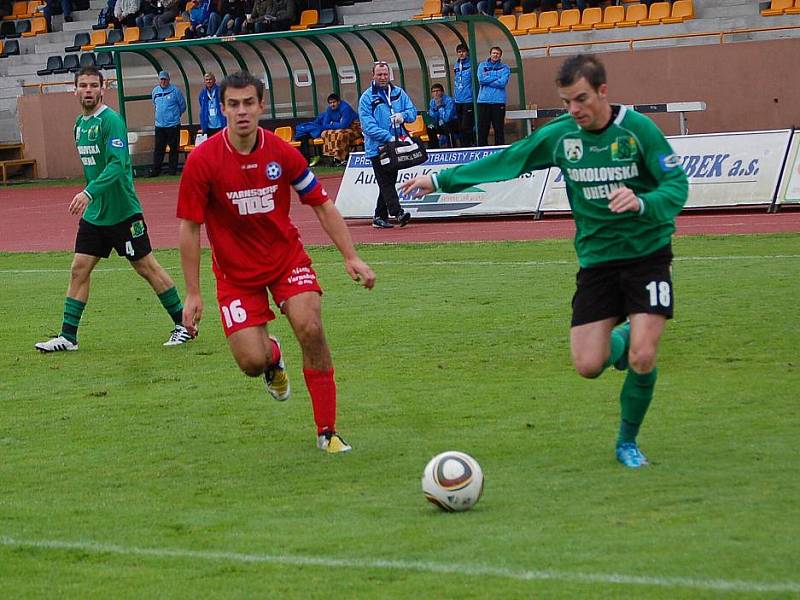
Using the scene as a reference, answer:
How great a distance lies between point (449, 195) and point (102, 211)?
8.98 metres

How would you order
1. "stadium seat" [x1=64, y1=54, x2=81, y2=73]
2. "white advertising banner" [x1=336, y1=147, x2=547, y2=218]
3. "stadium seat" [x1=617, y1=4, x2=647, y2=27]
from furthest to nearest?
"stadium seat" [x1=64, y1=54, x2=81, y2=73] < "stadium seat" [x1=617, y1=4, x2=647, y2=27] < "white advertising banner" [x1=336, y1=147, x2=547, y2=218]

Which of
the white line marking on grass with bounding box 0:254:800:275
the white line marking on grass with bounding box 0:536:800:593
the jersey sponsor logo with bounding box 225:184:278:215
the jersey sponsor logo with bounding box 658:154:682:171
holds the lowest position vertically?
the white line marking on grass with bounding box 0:254:800:275

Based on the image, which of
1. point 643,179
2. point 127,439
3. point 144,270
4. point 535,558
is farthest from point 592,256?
point 144,270

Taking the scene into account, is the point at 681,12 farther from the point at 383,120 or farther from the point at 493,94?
the point at 383,120

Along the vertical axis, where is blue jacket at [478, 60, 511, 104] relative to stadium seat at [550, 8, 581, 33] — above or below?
below

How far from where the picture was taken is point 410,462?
6797 millimetres

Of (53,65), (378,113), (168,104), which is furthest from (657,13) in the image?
(53,65)

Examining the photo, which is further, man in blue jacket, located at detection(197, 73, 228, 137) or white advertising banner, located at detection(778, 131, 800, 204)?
man in blue jacket, located at detection(197, 73, 228, 137)

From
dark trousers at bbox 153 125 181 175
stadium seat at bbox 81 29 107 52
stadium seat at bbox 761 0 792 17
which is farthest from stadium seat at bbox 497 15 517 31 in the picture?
stadium seat at bbox 81 29 107 52

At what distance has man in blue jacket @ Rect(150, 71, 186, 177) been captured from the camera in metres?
30.4

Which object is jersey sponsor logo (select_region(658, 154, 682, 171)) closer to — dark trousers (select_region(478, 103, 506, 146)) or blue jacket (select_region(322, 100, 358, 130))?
dark trousers (select_region(478, 103, 506, 146))

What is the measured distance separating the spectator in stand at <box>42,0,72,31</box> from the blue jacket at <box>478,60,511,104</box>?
60.0 ft

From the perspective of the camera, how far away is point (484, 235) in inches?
674

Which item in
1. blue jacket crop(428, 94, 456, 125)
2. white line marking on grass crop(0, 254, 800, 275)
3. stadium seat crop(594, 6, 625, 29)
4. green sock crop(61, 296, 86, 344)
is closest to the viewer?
green sock crop(61, 296, 86, 344)
